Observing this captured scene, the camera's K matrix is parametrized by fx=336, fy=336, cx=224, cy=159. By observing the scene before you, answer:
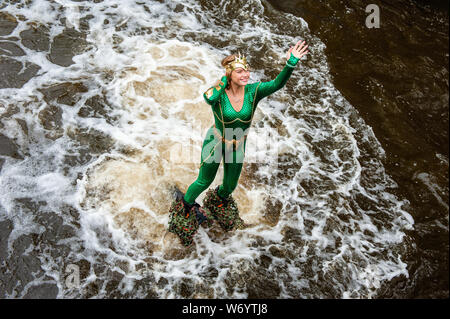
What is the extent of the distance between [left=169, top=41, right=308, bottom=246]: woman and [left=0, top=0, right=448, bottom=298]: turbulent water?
335 mm

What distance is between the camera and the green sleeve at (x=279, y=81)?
2.99 metres

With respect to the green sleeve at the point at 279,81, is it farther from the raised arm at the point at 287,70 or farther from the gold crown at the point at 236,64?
the gold crown at the point at 236,64

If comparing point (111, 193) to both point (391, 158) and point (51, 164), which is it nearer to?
point (51, 164)

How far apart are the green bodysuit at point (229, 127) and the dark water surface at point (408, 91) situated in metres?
2.49

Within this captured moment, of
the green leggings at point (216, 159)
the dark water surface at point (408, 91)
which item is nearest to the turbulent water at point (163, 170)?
the dark water surface at point (408, 91)

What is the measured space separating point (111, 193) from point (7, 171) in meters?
1.47

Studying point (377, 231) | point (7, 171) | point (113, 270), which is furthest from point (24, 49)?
point (377, 231)

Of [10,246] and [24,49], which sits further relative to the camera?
[24,49]

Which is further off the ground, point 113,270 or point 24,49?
point 24,49

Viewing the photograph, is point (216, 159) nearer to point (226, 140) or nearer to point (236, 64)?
point (226, 140)

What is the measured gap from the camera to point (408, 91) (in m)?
6.35

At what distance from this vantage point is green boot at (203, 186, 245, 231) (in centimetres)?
413

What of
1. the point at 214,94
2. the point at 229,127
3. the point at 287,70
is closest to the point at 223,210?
the point at 229,127

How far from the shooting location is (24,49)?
6180mm
